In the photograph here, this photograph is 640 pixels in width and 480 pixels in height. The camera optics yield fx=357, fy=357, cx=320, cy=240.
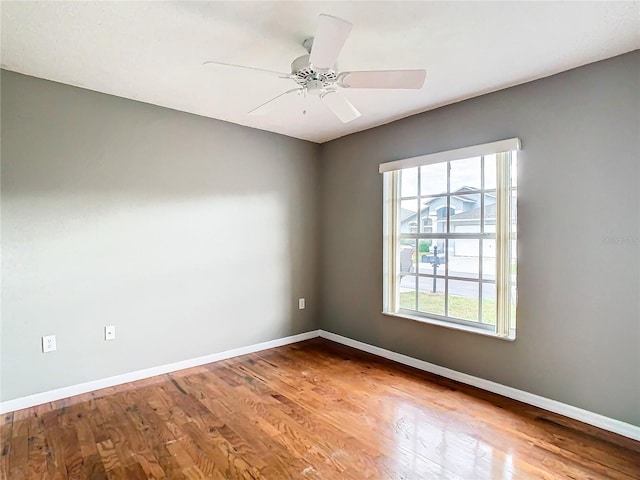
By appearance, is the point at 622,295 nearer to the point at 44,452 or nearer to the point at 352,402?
the point at 352,402

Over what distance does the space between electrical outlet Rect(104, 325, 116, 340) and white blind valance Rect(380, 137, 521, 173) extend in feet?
9.46

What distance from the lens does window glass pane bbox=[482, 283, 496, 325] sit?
2953mm

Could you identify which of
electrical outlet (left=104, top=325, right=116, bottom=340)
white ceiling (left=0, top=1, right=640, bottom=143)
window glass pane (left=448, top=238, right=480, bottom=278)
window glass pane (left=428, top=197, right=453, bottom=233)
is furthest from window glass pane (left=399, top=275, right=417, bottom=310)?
electrical outlet (left=104, top=325, right=116, bottom=340)

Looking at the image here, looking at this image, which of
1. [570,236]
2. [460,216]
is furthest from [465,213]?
[570,236]

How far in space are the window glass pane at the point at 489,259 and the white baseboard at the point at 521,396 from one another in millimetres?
865

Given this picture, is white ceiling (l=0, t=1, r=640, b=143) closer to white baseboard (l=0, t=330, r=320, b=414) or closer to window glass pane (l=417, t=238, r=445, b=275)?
window glass pane (l=417, t=238, r=445, b=275)

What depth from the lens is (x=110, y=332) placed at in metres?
2.97

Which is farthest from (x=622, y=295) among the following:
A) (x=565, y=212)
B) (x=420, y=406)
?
(x=420, y=406)

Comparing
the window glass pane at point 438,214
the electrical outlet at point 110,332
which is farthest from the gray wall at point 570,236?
the electrical outlet at point 110,332

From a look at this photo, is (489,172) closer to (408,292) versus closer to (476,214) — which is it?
(476,214)

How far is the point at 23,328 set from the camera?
8.52 feet

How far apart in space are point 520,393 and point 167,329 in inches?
118

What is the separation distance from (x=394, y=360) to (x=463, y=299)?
967 mm

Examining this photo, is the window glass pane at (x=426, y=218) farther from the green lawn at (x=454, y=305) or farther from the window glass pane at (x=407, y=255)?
the green lawn at (x=454, y=305)
